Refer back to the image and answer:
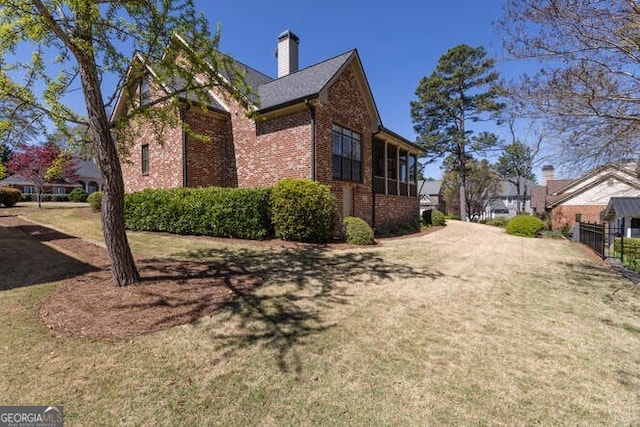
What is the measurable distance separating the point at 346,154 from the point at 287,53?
8.95m

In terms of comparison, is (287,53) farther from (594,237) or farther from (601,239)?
(594,237)

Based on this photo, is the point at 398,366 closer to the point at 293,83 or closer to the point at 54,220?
the point at 293,83

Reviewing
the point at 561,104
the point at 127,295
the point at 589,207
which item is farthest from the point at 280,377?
the point at 589,207

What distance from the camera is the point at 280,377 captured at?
2.98 m

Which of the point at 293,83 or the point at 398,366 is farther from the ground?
the point at 293,83

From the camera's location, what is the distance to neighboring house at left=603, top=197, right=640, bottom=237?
20719 millimetres

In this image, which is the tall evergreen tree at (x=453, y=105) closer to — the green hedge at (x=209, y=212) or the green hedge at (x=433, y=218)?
the green hedge at (x=433, y=218)

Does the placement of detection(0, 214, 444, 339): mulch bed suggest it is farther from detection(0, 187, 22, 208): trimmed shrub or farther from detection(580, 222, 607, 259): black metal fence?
detection(0, 187, 22, 208): trimmed shrub

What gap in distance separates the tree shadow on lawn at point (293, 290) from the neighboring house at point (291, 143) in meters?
4.59

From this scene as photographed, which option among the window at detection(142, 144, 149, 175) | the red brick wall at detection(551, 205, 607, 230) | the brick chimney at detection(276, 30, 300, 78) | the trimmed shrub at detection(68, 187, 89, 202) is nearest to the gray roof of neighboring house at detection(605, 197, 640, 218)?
the red brick wall at detection(551, 205, 607, 230)

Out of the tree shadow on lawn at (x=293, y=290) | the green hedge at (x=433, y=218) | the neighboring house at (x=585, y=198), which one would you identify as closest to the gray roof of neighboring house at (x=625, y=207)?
the neighboring house at (x=585, y=198)

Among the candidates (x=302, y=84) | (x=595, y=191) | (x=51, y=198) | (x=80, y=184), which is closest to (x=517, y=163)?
(x=595, y=191)

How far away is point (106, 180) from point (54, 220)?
43.7 ft

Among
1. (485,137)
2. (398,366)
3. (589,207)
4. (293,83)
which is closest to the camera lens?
(398,366)
